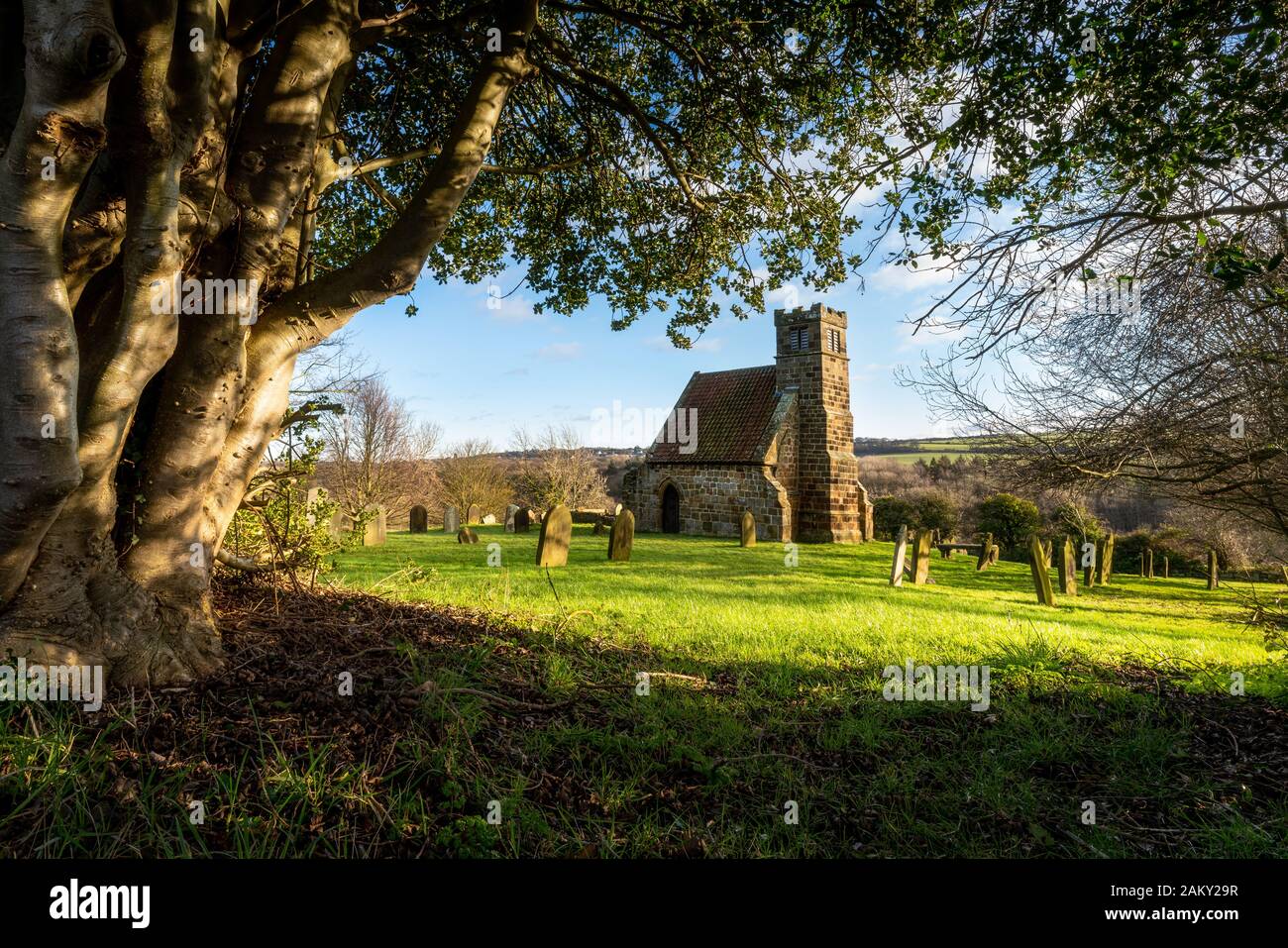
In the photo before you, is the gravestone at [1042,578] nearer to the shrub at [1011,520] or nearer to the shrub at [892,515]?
the shrub at [1011,520]

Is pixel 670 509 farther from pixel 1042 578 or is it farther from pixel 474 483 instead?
pixel 1042 578

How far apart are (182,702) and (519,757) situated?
171 centimetres

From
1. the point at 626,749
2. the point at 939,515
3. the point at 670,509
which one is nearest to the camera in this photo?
the point at 626,749

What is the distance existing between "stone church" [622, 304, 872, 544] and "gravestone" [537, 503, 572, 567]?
1243 cm

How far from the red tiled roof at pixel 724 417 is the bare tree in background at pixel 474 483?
32.5 feet

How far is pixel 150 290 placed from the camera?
302 centimetres

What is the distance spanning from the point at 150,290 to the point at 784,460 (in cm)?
2189

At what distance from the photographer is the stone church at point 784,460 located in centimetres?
2292

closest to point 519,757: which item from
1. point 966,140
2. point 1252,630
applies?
point 966,140

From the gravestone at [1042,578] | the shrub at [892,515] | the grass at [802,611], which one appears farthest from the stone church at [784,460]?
the gravestone at [1042,578]

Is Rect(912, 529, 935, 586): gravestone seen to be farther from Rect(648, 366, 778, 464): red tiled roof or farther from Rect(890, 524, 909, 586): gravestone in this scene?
Rect(648, 366, 778, 464): red tiled roof

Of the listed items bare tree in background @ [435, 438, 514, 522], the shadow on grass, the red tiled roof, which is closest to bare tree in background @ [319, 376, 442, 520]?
bare tree in background @ [435, 438, 514, 522]

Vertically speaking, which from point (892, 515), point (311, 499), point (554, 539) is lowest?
point (892, 515)

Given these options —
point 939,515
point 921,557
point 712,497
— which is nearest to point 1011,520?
point 939,515
